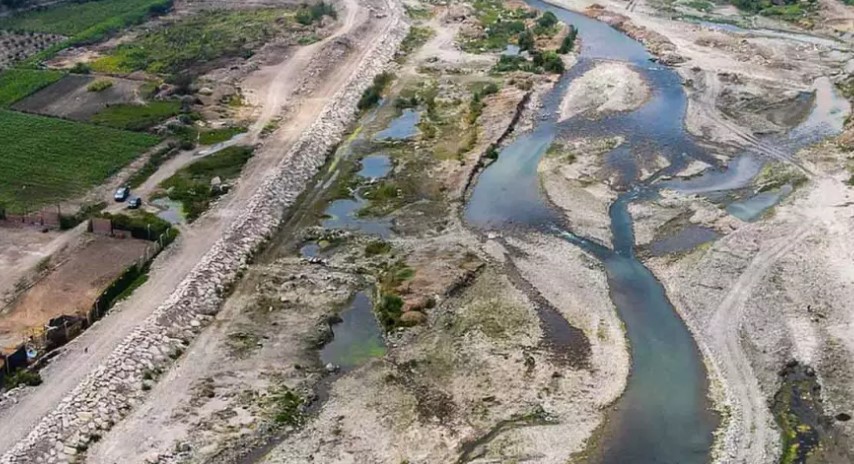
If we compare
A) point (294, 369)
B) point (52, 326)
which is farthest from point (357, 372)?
point (52, 326)

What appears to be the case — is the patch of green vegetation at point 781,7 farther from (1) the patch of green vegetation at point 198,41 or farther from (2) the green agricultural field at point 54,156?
(2) the green agricultural field at point 54,156

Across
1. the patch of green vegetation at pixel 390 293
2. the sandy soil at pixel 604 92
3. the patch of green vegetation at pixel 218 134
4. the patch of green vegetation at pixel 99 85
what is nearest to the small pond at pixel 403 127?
the patch of green vegetation at pixel 218 134

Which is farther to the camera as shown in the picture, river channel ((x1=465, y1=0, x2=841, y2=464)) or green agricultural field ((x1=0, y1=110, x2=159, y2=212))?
green agricultural field ((x1=0, y1=110, x2=159, y2=212))

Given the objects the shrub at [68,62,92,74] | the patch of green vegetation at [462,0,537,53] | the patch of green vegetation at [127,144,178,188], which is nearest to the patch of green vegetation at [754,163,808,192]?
the patch of green vegetation at [462,0,537,53]

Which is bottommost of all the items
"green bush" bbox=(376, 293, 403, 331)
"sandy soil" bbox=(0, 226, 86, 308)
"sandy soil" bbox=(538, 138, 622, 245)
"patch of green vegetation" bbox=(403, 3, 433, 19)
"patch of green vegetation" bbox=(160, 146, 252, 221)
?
"patch of green vegetation" bbox=(403, 3, 433, 19)

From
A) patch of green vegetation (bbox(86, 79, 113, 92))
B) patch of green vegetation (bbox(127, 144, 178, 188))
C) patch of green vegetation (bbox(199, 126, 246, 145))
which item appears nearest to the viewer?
patch of green vegetation (bbox(127, 144, 178, 188))

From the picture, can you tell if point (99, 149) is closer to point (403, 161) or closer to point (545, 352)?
Answer: point (403, 161)

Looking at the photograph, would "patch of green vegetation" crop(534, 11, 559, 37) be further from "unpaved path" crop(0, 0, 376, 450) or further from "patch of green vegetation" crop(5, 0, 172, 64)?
"patch of green vegetation" crop(5, 0, 172, 64)
